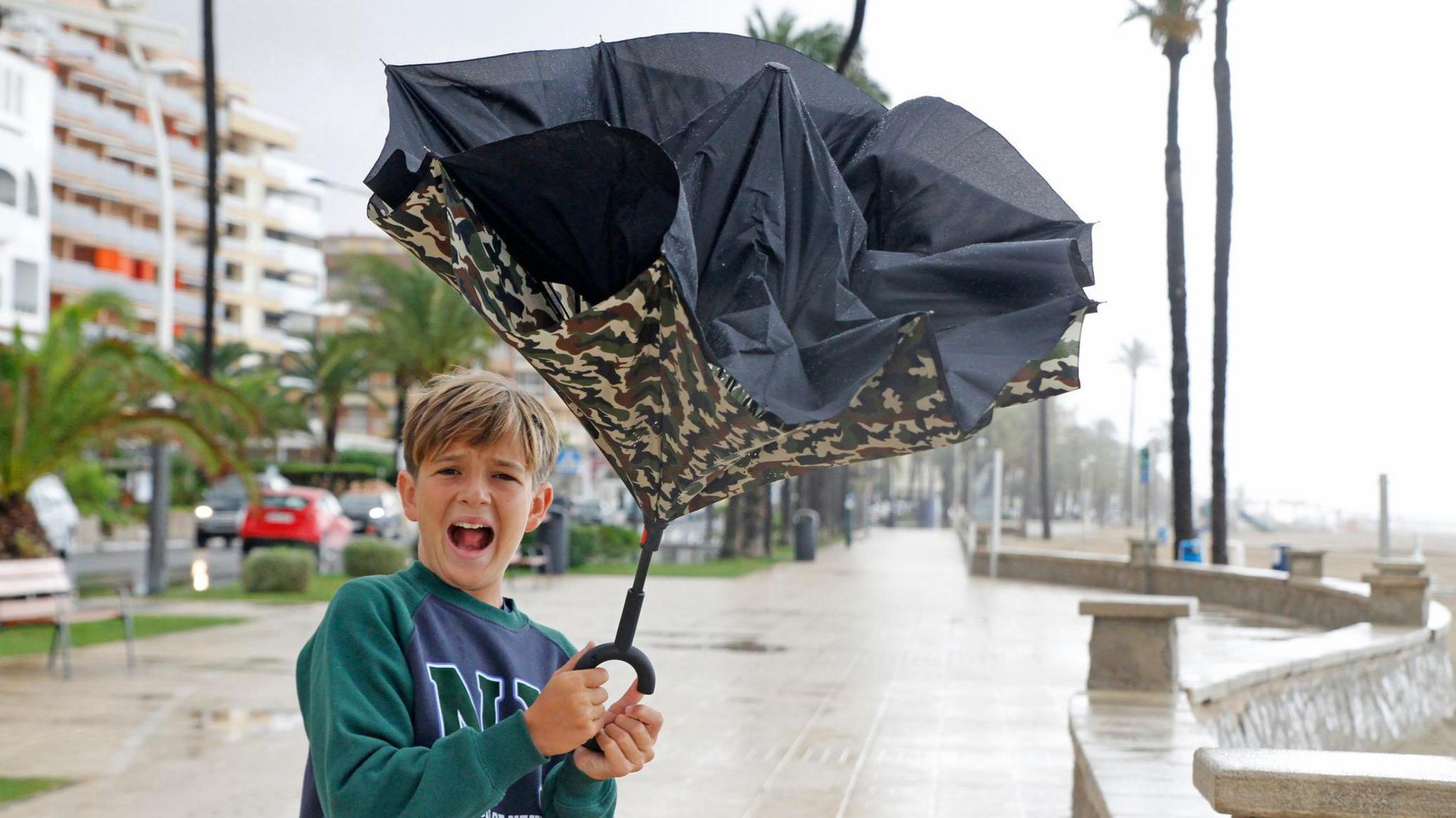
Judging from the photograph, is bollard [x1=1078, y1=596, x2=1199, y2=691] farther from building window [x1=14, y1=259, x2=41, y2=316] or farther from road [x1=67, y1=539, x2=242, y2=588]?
building window [x1=14, y1=259, x2=41, y2=316]

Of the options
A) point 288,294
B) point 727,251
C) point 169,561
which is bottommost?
point 169,561

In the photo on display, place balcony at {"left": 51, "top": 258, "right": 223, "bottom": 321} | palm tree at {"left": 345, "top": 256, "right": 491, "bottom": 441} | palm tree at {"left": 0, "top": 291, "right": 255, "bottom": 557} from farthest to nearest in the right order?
balcony at {"left": 51, "top": 258, "right": 223, "bottom": 321}, palm tree at {"left": 345, "top": 256, "right": 491, "bottom": 441}, palm tree at {"left": 0, "top": 291, "right": 255, "bottom": 557}

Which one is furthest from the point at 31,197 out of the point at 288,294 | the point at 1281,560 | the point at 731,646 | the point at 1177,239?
the point at 731,646

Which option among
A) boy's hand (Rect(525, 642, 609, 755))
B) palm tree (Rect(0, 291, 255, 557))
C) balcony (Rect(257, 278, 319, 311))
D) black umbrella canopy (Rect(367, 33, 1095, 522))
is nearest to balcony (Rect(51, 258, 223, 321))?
balcony (Rect(257, 278, 319, 311))

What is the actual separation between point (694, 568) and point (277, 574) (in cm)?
977

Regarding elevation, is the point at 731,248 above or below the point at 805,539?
above

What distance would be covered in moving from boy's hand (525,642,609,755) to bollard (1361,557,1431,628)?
1296 cm

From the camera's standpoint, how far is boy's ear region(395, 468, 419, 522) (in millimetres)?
2270

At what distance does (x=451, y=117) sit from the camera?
221cm

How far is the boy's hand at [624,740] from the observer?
82.4 inches

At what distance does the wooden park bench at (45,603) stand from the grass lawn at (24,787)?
4178 millimetres

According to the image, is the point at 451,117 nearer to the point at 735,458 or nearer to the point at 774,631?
the point at 735,458

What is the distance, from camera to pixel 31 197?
167ft

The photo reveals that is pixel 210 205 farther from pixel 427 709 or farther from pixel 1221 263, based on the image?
pixel 427 709
